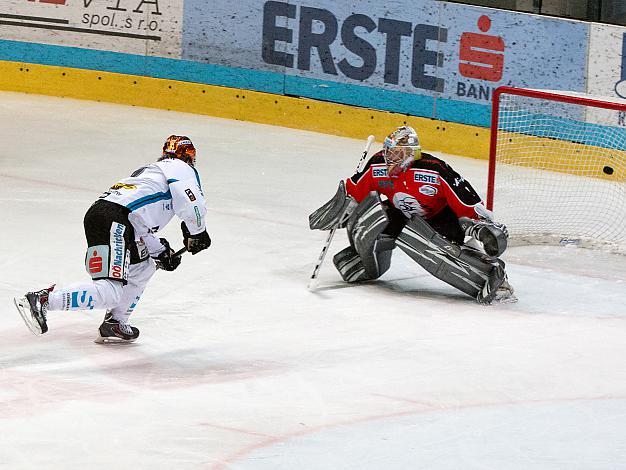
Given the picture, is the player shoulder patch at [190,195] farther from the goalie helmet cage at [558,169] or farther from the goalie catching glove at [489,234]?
the goalie helmet cage at [558,169]

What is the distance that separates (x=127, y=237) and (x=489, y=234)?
6.81 ft

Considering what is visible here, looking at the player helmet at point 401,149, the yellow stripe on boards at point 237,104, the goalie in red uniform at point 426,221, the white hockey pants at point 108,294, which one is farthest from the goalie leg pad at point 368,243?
the yellow stripe on boards at point 237,104

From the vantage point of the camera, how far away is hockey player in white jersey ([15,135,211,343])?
A: 5.82m

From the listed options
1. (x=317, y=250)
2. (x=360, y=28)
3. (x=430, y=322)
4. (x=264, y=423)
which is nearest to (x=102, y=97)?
(x=360, y=28)

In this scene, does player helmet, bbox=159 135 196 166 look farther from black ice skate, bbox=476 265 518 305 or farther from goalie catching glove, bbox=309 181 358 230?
black ice skate, bbox=476 265 518 305

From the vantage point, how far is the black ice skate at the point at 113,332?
619 centimetres

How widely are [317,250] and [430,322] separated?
5.45 feet

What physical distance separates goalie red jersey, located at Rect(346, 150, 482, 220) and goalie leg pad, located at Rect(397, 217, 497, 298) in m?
0.11

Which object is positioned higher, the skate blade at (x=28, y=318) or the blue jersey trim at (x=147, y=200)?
the blue jersey trim at (x=147, y=200)

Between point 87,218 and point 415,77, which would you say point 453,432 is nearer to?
point 87,218

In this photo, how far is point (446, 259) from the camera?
7.20m

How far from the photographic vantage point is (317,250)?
8312 millimetres

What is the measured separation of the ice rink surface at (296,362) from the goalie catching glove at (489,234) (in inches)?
12.8

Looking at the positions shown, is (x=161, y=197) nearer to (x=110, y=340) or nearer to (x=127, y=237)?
(x=127, y=237)
